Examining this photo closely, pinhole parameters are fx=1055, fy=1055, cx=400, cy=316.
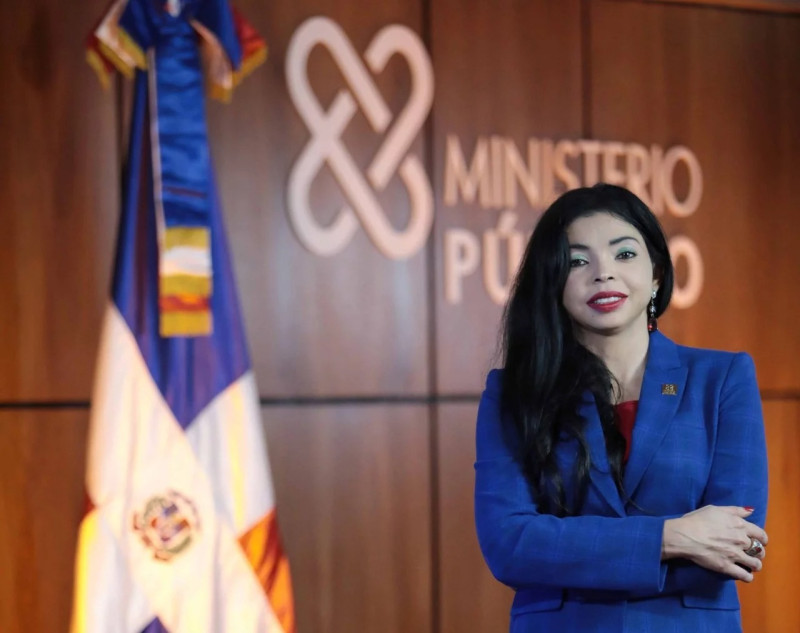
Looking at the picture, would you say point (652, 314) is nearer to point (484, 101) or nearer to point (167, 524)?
point (167, 524)

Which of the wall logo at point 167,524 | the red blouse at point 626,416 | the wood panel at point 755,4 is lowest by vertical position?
the wall logo at point 167,524

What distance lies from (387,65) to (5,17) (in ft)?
4.28

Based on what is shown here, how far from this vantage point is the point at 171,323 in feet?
9.25

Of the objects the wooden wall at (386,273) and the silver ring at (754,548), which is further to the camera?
the wooden wall at (386,273)

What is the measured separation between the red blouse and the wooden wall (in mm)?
2047

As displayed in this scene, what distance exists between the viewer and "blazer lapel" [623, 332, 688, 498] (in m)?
1.68

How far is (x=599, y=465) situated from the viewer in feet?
5.54

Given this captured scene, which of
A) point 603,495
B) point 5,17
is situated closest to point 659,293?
point 603,495

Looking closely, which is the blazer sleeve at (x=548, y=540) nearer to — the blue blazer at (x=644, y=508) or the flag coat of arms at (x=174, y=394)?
the blue blazer at (x=644, y=508)

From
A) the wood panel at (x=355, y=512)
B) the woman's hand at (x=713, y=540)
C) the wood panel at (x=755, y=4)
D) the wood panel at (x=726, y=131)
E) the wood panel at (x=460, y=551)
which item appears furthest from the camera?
the wood panel at (x=755, y=4)

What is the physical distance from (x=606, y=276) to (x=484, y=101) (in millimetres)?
2320

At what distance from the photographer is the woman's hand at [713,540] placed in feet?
5.20

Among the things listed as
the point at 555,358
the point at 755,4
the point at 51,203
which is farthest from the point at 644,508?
the point at 755,4

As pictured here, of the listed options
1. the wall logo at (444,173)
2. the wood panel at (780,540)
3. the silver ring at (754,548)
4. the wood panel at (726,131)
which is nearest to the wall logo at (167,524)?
the wall logo at (444,173)
